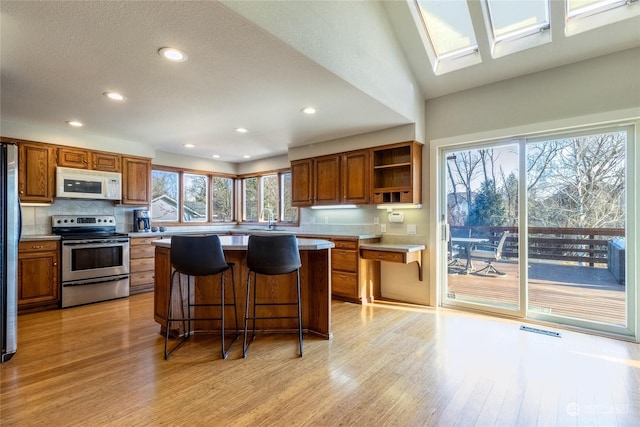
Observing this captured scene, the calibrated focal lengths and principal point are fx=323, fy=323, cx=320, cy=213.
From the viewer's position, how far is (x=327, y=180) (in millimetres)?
4945

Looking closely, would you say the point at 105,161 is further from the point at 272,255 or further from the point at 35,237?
the point at 272,255

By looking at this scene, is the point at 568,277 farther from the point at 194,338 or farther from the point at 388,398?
the point at 194,338

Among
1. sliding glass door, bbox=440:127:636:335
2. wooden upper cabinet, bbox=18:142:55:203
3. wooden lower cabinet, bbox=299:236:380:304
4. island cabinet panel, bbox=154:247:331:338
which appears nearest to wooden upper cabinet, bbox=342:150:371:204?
wooden lower cabinet, bbox=299:236:380:304

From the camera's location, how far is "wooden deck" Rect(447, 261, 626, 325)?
320cm

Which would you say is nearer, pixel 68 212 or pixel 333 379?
pixel 333 379

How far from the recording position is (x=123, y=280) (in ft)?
15.1

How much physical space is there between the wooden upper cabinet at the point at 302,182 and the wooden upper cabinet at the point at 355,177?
662mm

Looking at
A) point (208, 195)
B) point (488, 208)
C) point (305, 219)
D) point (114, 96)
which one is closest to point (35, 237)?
point (114, 96)

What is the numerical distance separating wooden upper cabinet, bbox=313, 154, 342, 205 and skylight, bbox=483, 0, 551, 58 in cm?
235

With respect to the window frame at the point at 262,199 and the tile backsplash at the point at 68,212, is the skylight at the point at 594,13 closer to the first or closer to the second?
Answer: the window frame at the point at 262,199

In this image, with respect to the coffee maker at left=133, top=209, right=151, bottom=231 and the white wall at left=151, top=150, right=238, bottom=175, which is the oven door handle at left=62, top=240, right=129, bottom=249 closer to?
the coffee maker at left=133, top=209, right=151, bottom=231

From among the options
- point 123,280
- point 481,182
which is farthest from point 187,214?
point 481,182

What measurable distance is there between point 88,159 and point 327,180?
3.46 m

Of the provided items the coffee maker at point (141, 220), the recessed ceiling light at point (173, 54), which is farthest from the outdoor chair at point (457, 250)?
the coffee maker at point (141, 220)
